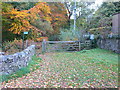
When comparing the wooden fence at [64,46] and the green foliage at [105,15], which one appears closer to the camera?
the wooden fence at [64,46]

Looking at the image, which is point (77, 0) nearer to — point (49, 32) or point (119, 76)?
point (49, 32)

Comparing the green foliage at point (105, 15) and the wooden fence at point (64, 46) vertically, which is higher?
the green foliage at point (105, 15)

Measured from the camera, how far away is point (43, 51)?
403 inches

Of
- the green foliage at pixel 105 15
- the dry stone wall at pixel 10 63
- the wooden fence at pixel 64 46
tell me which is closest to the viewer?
the dry stone wall at pixel 10 63

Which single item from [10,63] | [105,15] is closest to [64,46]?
[105,15]

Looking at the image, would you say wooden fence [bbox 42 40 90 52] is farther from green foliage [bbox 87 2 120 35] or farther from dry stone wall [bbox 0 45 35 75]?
dry stone wall [bbox 0 45 35 75]

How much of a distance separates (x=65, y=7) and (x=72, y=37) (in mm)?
8006

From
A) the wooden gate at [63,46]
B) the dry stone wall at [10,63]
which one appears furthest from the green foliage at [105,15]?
the dry stone wall at [10,63]

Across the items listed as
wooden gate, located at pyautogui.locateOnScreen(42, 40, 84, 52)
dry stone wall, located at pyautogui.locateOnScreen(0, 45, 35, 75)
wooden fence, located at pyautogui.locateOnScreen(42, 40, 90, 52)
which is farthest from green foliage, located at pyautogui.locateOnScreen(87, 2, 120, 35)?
dry stone wall, located at pyautogui.locateOnScreen(0, 45, 35, 75)

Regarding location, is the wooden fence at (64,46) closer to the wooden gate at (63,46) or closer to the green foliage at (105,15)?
the wooden gate at (63,46)

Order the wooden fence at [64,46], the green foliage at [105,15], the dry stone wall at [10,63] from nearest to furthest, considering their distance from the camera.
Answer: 1. the dry stone wall at [10,63]
2. the wooden fence at [64,46]
3. the green foliage at [105,15]

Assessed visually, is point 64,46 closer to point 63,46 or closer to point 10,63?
point 63,46

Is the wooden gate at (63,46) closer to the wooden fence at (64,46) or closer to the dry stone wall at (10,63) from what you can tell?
the wooden fence at (64,46)

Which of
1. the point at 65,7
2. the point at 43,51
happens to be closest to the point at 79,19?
the point at 65,7
